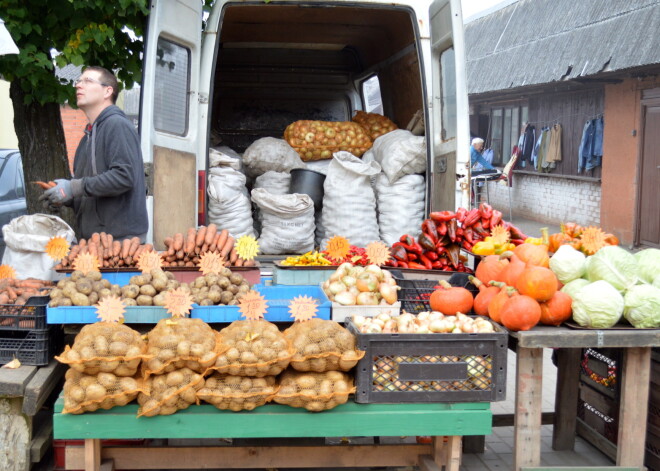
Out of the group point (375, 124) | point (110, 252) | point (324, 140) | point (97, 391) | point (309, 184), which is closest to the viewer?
point (97, 391)

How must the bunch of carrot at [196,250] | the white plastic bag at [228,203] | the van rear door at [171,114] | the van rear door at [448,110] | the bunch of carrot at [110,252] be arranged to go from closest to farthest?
the bunch of carrot at [110,252], the bunch of carrot at [196,250], the van rear door at [171,114], the van rear door at [448,110], the white plastic bag at [228,203]

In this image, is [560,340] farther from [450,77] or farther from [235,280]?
[450,77]

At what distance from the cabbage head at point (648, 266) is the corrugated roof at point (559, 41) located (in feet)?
27.8

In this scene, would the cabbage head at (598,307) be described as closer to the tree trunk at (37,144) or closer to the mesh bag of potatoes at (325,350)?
the mesh bag of potatoes at (325,350)

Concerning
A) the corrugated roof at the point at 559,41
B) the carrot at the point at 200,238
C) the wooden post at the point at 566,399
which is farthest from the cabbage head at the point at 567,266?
the corrugated roof at the point at 559,41

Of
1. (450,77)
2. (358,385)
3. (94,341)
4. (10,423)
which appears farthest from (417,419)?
(450,77)

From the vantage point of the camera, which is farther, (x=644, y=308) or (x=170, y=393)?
(x=644, y=308)

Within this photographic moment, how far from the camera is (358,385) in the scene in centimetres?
371

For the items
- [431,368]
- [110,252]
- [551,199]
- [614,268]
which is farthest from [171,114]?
[551,199]

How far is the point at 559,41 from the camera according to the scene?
16266 millimetres

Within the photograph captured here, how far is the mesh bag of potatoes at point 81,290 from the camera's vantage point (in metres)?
3.96

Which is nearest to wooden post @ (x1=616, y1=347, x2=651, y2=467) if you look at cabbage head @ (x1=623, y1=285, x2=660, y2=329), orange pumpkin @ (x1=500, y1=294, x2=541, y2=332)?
cabbage head @ (x1=623, y1=285, x2=660, y2=329)

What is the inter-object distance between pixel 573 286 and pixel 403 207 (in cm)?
286

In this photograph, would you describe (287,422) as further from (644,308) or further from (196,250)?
→ (644,308)
